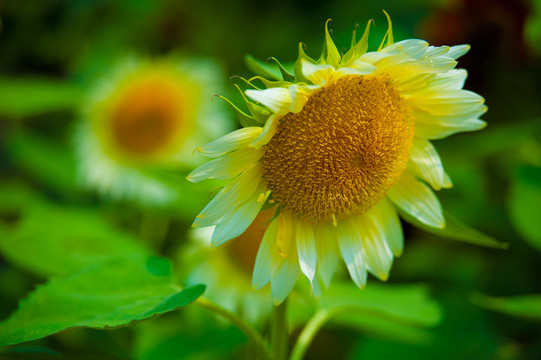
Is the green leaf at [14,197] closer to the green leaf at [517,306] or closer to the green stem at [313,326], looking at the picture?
the green stem at [313,326]

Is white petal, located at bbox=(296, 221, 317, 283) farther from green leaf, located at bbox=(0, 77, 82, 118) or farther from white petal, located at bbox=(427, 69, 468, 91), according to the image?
green leaf, located at bbox=(0, 77, 82, 118)

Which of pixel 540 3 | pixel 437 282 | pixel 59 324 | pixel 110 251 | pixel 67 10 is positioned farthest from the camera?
pixel 67 10

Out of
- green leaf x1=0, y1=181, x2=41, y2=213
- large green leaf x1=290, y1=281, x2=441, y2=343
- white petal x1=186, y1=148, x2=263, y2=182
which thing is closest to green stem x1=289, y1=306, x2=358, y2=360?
large green leaf x1=290, y1=281, x2=441, y2=343

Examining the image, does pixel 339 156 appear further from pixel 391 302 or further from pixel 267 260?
pixel 391 302

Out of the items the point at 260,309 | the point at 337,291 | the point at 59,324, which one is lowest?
the point at 260,309

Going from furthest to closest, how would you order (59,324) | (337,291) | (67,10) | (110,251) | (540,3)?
(67,10), (540,3), (110,251), (337,291), (59,324)

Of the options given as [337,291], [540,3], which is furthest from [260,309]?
[540,3]

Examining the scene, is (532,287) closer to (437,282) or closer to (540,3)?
(437,282)
